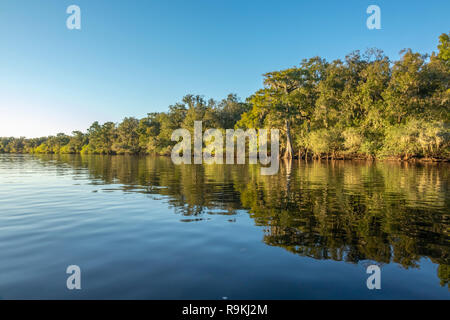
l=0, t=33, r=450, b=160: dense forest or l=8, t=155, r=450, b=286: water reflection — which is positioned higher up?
l=0, t=33, r=450, b=160: dense forest

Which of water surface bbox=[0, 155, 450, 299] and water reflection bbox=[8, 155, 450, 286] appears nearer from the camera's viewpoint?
water surface bbox=[0, 155, 450, 299]

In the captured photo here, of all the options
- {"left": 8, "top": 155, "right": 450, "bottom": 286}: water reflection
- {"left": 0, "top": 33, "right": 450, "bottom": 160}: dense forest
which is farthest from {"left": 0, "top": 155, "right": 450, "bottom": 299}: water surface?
{"left": 0, "top": 33, "right": 450, "bottom": 160}: dense forest

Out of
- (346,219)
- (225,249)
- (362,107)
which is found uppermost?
(362,107)

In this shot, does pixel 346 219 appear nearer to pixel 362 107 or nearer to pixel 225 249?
pixel 225 249

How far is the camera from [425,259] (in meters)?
5.61

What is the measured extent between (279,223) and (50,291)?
20.2 ft

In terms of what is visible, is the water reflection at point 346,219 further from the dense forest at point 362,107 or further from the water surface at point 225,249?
the dense forest at point 362,107

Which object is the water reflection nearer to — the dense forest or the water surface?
the water surface

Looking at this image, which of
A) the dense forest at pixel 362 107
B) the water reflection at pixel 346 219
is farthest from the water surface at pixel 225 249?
the dense forest at pixel 362 107

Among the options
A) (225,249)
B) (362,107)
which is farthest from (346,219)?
(362,107)

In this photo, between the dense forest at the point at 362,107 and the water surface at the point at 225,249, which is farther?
the dense forest at the point at 362,107

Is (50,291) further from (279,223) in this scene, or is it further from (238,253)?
(279,223)

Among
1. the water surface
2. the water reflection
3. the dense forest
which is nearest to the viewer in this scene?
the water surface

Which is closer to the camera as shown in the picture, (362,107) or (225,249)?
(225,249)
